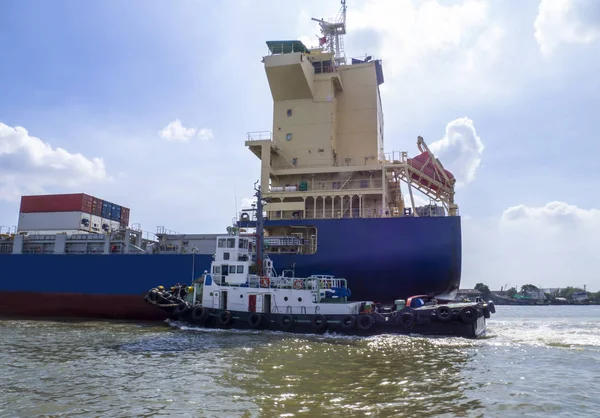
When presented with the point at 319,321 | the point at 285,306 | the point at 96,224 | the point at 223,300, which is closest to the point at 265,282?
the point at 285,306

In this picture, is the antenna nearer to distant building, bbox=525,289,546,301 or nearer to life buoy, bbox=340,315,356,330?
life buoy, bbox=340,315,356,330

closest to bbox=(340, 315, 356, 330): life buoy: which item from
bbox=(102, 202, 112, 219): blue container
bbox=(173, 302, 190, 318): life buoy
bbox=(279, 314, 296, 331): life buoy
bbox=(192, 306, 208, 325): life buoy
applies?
bbox=(279, 314, 296, 331): life buoy

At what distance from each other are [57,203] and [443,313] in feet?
74.7

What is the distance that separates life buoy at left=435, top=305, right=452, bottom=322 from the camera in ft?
54.2

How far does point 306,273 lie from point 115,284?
408 inches

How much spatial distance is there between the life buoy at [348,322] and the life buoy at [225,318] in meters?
4.63

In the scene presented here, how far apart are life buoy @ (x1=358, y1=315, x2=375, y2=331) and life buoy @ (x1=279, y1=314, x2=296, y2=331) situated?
8.63ft

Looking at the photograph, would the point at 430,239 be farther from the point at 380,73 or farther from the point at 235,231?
the point at 380,73

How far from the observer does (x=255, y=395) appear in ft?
26.2

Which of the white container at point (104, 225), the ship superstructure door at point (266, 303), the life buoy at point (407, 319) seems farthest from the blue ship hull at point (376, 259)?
the white container at point (104, 225)

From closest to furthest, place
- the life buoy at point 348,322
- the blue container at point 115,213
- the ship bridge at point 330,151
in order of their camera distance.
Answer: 1. the life buoy at point 348,322
2. the ship bridge at point 330,151
3. the blue container at point 115,213

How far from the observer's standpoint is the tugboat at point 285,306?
55.0 feet

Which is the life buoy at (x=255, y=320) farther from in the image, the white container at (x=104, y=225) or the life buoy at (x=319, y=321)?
the white container at (x=104, y=225)

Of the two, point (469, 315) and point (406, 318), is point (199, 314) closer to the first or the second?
point (406, 318)
